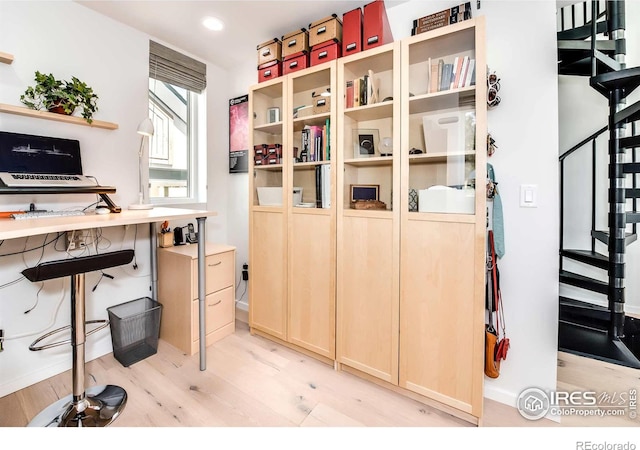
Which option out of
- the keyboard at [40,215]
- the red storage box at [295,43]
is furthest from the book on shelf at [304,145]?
the keyboard at [40,215]

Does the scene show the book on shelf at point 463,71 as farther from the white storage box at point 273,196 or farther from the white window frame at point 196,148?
the white window frame at point 196,148

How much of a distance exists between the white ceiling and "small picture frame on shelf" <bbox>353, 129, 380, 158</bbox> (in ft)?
2.80

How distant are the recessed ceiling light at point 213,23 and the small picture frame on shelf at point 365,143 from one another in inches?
52.8

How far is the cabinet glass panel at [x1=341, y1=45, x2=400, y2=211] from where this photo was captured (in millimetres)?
1811

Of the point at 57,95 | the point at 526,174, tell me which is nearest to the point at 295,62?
the point at 57,95

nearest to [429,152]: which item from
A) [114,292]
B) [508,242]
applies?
[508,242]

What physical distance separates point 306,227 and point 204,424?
4.14 feet

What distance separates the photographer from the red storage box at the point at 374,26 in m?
1.77

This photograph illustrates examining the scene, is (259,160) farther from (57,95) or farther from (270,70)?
(57,95)

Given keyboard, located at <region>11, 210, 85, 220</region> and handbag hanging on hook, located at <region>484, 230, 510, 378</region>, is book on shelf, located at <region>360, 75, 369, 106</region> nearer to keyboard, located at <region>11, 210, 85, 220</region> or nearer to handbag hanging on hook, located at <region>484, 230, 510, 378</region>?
handbag hanging on hook, located at <region>484, 230, 510, 378</region>

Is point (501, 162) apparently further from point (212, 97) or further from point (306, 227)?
point (212, 97)

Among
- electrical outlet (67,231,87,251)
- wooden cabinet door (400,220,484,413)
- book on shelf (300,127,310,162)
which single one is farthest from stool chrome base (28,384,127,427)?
book on shelf (300,127,310,162)

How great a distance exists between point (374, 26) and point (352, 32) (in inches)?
5.8

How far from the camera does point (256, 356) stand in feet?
7.00
